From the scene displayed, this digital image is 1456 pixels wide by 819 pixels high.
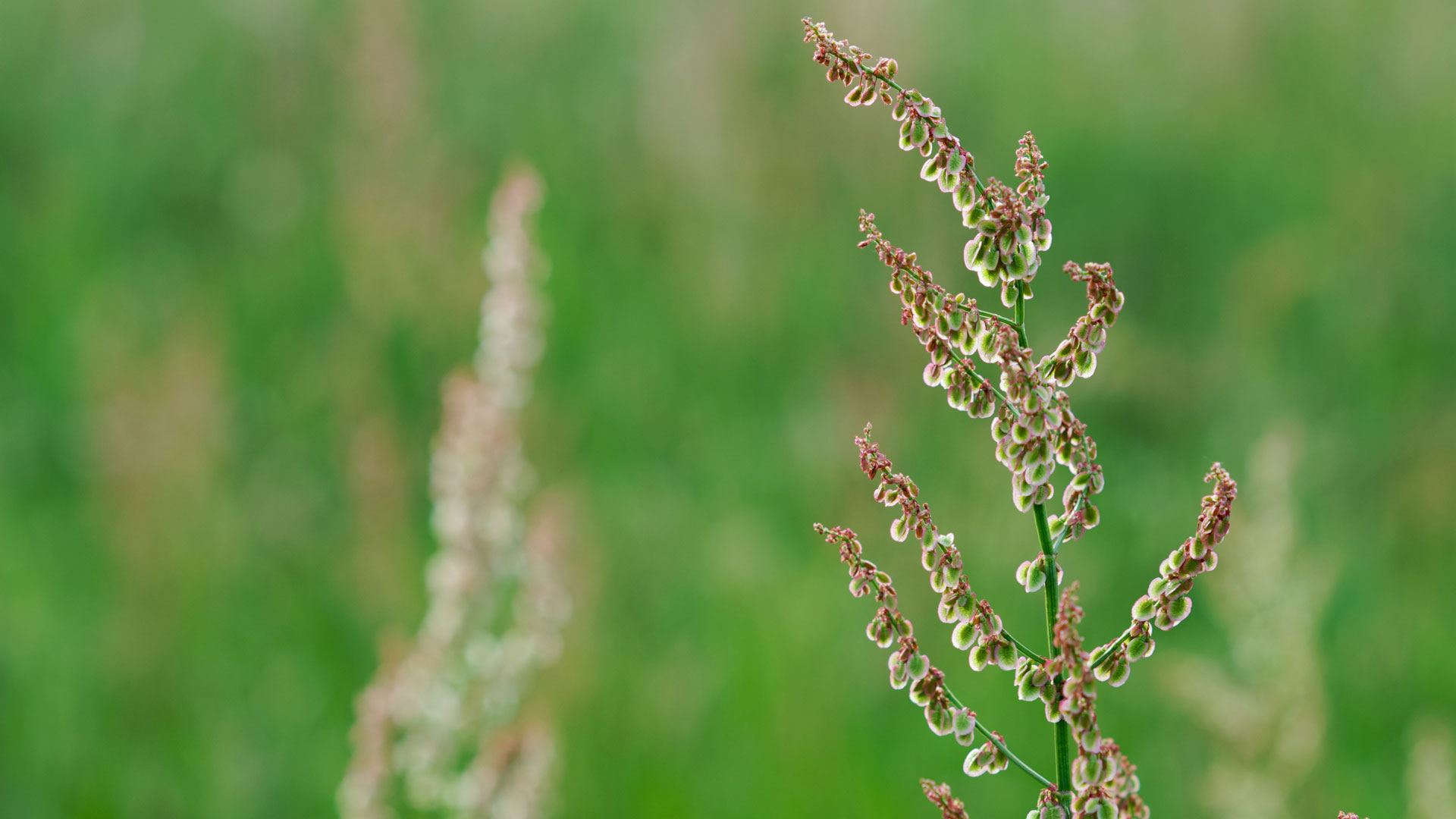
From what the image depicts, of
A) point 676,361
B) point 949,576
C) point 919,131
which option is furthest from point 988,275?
point 676,361

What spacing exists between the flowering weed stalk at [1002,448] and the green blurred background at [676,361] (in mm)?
1955

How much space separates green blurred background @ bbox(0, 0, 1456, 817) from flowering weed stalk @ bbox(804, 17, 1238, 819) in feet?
6.41

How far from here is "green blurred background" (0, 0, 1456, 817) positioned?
438 cm

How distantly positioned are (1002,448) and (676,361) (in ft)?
18.1

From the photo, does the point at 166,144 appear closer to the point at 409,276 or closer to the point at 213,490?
the point at 409,276

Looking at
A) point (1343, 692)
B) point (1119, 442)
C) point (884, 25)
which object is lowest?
point (1343, 692)

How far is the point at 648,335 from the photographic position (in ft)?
21.6

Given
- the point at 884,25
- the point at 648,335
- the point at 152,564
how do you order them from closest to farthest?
1. the point at 152,564
2. the point at 648,335
3. the point at 884,25

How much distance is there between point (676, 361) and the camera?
6461 millimetres

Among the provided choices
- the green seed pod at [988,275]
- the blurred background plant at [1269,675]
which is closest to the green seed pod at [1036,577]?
the green seed pod at [988,275]

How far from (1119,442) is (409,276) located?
11.7 feet

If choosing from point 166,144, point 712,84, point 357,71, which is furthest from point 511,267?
point 166,144

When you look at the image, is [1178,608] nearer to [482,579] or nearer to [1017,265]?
[1017,265]

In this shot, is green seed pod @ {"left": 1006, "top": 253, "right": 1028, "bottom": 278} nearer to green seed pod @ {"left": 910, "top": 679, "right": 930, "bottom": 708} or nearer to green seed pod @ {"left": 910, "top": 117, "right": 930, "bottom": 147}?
green seed pod @ {"left": 910, "top": 117, "right": 930, "bottom": 147}
